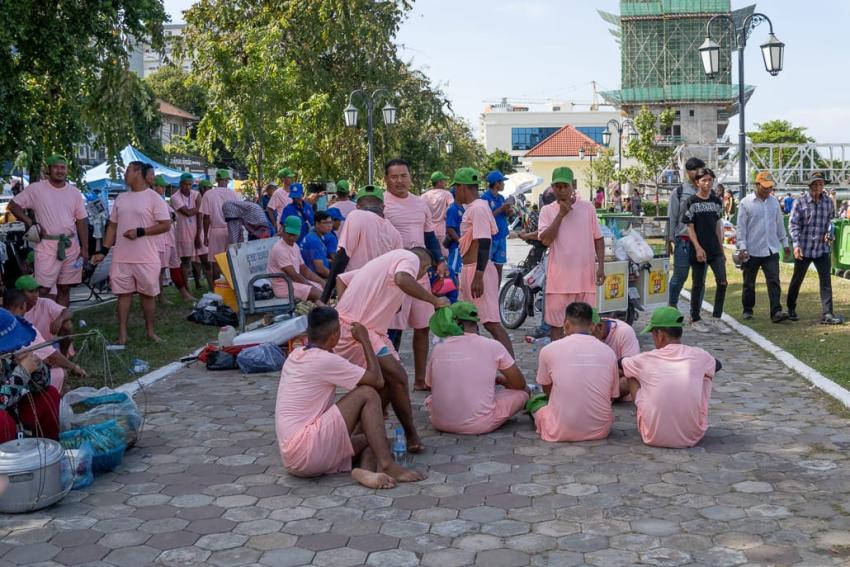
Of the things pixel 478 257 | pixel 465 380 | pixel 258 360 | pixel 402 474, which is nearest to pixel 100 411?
pixel 402 474

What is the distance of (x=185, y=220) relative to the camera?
48.3ft

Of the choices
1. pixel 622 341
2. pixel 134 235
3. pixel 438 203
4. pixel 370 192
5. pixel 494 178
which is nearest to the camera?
pixel 622 341

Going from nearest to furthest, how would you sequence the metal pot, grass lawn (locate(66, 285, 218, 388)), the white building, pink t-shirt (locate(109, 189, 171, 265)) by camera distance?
the metal pot
grass lawn (locate(66, 285, 218, 388))
pink t-shirt (locate(109, 189, 171, 265))
the white building

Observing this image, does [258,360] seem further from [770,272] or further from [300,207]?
[770,272]

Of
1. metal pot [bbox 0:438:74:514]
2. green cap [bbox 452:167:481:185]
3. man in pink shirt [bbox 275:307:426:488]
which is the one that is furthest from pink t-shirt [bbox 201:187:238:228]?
metal pot [bbox 0:438:74:514]

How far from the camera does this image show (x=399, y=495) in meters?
5.38

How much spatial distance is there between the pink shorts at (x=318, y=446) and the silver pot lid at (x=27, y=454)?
125 centimetres

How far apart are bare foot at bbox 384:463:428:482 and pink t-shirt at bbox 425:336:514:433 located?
1008mm

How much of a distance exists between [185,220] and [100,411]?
8.83m

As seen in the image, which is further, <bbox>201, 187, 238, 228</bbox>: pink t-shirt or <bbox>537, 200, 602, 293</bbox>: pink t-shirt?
<bbox>201, 187, 238, 228</bbox>: pink t-shirt

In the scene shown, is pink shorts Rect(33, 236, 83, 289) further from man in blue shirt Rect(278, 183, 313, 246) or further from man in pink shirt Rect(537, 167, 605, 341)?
man in pink shirt Rect(537, 167, 605, 341)

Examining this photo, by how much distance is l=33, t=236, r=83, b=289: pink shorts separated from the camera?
9.77 meters

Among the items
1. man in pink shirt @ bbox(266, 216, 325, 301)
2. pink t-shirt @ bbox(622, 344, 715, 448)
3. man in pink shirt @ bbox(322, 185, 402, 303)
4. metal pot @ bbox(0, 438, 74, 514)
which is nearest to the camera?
metal pot @ bbox(0, 438, 74, 514)

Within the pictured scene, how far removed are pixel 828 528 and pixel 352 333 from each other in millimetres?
2857
